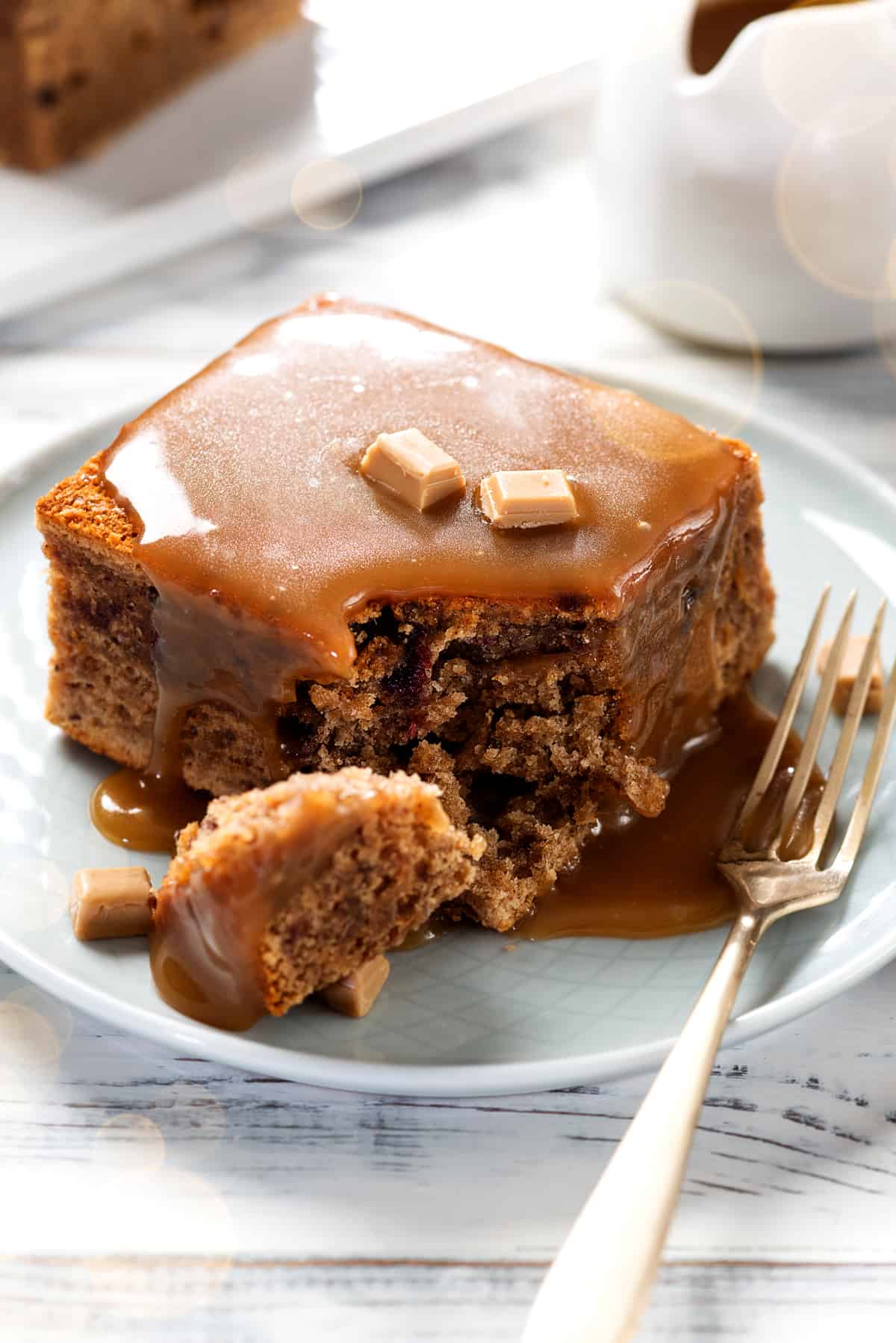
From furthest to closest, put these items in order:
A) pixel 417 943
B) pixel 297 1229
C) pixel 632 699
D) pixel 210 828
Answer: pixel 632 699, pixel 417 943, pixel 210 828, pixel 297 1229

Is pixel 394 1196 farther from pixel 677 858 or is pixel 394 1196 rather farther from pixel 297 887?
pixel 677 858

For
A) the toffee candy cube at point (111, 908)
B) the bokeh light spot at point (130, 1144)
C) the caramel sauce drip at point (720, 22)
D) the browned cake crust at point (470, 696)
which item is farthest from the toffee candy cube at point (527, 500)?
the caramel sauce drip at point (720, 22)

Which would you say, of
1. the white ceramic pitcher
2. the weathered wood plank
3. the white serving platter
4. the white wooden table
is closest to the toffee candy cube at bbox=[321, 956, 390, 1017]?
the white wooden table

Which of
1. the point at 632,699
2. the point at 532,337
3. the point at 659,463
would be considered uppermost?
the point at 659,463

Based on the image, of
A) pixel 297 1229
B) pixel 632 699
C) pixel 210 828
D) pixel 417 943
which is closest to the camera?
pixel 297 1229

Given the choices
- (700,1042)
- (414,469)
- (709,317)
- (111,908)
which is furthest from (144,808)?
(709,317)

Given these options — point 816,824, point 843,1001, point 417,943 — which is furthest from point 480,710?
point 843,1001

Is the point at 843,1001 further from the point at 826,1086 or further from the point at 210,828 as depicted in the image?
the point at 210,828
